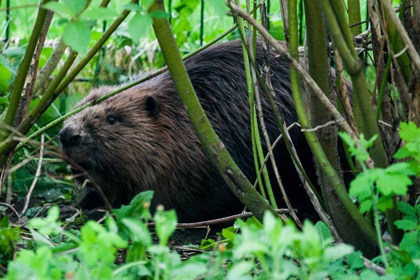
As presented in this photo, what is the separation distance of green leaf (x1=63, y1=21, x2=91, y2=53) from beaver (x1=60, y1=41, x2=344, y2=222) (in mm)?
1959

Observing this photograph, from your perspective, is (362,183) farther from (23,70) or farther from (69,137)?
(69,137)

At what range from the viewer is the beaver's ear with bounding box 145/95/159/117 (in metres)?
3.67

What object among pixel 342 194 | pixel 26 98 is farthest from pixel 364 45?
pixel 26 98

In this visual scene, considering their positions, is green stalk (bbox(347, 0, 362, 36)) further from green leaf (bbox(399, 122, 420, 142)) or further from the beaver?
the beaver

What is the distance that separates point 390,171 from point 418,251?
321 millimetres

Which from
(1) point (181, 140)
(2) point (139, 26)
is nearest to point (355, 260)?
(2) point (139, 26)

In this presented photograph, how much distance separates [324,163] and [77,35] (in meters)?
0.86

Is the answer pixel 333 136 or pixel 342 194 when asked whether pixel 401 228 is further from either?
pixel 333 136

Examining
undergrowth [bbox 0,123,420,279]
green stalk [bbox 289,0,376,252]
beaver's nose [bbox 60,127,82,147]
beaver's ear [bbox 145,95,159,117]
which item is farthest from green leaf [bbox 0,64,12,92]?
green stalk [bbox 289,0,376,252]

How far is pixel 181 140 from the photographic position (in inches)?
145

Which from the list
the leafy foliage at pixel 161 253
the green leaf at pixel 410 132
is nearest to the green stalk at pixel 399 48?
the green leaf at pixel 410 132

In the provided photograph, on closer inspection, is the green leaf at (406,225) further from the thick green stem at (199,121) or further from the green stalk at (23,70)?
the green stalk at (23,70)

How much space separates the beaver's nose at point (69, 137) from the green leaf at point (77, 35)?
195 cm

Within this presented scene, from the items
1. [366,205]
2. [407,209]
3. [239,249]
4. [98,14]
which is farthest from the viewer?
[407,209]
